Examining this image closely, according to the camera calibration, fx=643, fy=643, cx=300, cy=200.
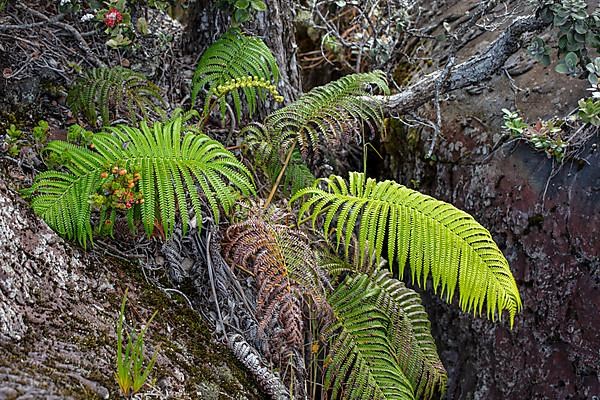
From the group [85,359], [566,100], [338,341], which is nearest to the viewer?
[85,359]

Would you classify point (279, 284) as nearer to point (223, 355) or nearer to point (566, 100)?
point (223, 355)

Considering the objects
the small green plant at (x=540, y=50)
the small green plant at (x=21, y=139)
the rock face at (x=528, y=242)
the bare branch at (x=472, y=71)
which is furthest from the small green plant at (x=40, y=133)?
the small green plant at (x=540, y=50)

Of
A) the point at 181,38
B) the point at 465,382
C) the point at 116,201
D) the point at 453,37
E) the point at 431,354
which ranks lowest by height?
the point at 465,382

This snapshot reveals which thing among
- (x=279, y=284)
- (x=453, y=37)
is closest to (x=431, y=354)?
(x=279, y=284)

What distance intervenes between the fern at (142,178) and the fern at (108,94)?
334mm

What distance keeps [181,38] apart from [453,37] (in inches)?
56.7

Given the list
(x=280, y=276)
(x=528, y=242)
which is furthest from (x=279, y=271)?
(x=528, y=242)

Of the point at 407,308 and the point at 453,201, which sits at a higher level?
the point at 453,201

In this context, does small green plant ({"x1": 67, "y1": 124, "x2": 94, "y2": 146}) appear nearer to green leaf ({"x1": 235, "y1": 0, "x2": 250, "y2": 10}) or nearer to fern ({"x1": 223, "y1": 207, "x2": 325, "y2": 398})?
fern ({"x1": 223, "y1": 207, "x2": 325, "y2": 398})

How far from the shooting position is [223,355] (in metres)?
2.26

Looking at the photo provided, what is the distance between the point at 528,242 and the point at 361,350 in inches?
35.6

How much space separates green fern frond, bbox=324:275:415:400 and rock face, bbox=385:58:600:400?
1.87ft

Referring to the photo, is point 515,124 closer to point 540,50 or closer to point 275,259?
point 540,50

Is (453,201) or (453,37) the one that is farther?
(453,37)
